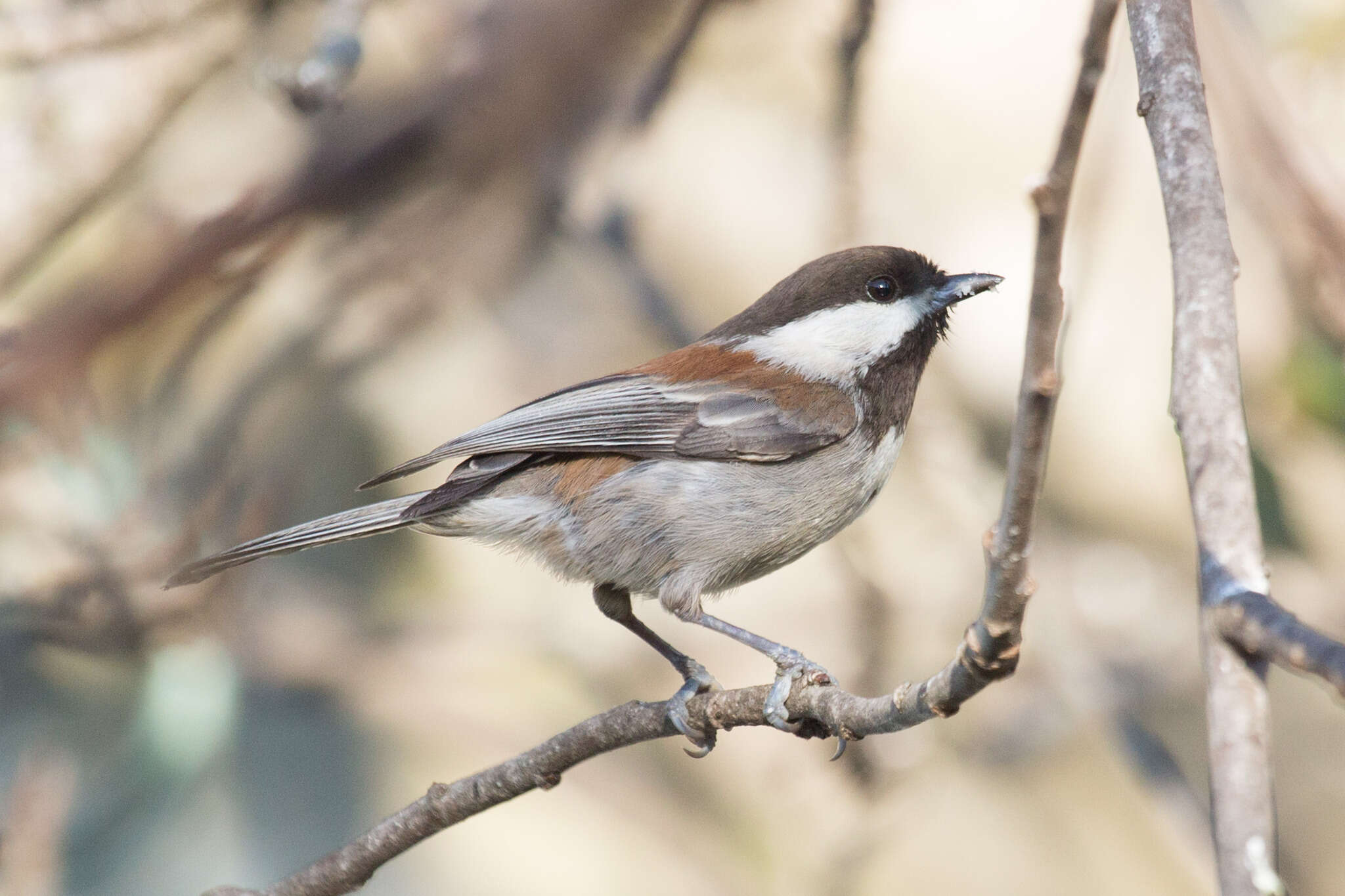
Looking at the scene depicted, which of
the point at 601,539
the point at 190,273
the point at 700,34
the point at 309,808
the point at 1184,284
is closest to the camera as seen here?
the point at 1184,284

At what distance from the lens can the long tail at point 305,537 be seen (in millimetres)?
2535

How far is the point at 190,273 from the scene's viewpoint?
153 inches

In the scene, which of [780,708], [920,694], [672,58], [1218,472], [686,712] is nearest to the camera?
[1218,472]

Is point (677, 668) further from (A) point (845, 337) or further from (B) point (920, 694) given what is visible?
(B) point (920, 694)

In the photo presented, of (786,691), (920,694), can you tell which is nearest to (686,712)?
(786,691)

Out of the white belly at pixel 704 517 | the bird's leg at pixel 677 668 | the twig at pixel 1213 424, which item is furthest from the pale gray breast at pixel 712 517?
the twig at pixel 1213 424

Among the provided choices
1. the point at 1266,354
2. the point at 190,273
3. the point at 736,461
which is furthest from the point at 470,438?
the point at 1266,354

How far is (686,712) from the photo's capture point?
85.2 inches

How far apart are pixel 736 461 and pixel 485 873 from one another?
2621 mm

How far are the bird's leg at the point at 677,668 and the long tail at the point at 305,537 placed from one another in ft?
1.72

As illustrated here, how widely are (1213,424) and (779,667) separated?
4.14 feet

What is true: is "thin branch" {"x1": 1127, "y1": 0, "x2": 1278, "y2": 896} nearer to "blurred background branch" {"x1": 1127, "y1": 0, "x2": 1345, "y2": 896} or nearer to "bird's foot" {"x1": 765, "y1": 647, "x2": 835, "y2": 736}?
"blurred background branch" {"x1": 1127, "y1": 0, "x2": 1345, "y2": 896}

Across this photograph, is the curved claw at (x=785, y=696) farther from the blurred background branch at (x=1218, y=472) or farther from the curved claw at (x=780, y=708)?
the blurred background branch at (x=1218, y=472)

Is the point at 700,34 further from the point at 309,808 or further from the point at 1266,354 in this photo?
the point at 309,808
